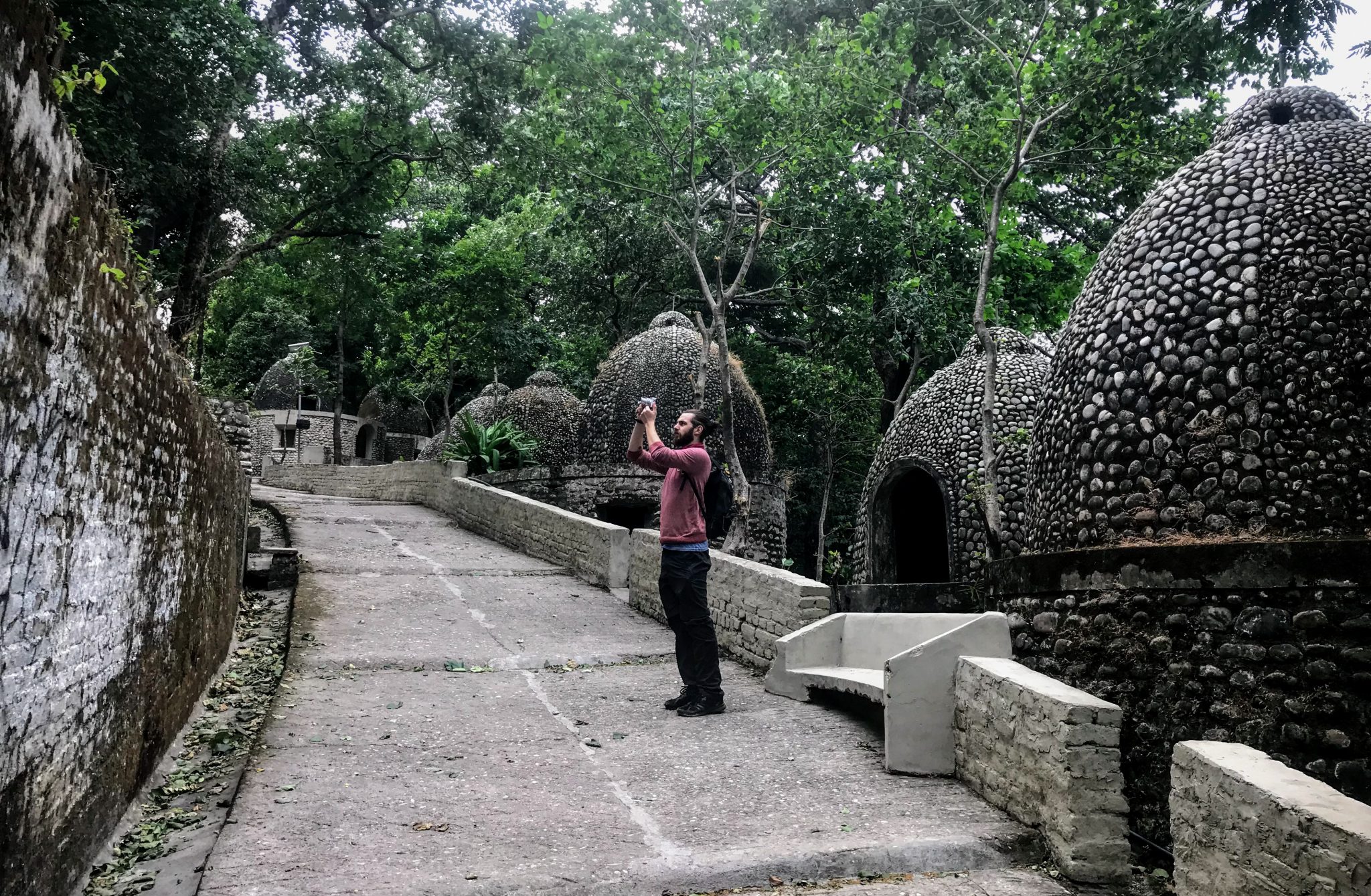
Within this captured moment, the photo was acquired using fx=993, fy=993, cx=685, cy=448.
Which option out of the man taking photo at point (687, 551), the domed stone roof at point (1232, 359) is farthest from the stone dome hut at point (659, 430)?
the domed stone roof at point (1232, 359)

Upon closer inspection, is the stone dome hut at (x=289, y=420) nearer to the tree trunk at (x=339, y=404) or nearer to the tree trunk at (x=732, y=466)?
the tree trunk at (x=339, y=404)

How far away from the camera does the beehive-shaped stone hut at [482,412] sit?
2377cm

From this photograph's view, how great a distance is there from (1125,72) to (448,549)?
34.5ft

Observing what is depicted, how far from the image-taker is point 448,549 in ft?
47.8

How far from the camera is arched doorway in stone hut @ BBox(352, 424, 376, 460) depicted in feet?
126

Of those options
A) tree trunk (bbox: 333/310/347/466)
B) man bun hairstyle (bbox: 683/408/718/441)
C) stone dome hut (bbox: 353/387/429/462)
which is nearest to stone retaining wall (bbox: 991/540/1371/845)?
man bun hairstyle (bbox: 683/408/718/441)

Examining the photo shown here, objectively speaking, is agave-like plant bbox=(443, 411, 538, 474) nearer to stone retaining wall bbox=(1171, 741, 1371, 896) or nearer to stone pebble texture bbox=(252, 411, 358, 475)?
stone pebble texture bbox=(252, 411, 358, 475)

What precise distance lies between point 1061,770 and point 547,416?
1824cm

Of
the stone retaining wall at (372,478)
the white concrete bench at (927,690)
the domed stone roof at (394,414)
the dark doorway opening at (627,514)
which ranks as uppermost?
the domed stone roof at (394,414)

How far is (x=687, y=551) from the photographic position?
6.34m

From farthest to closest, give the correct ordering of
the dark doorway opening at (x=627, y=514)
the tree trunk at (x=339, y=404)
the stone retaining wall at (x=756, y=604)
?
the tree trunk at (x=339, y=404)
the dark doorway opening at (x=627, y=514)
the stone retaining wall at (x=756, y=604)

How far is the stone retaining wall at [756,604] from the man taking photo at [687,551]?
1187 mm

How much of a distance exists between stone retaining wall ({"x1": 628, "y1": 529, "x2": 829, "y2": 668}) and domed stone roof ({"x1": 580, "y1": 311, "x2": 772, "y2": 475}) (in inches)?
313

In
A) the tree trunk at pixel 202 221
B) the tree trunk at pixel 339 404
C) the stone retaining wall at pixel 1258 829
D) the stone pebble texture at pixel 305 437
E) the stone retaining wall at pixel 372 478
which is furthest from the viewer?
the stone pebble texture at pixel 305 437
